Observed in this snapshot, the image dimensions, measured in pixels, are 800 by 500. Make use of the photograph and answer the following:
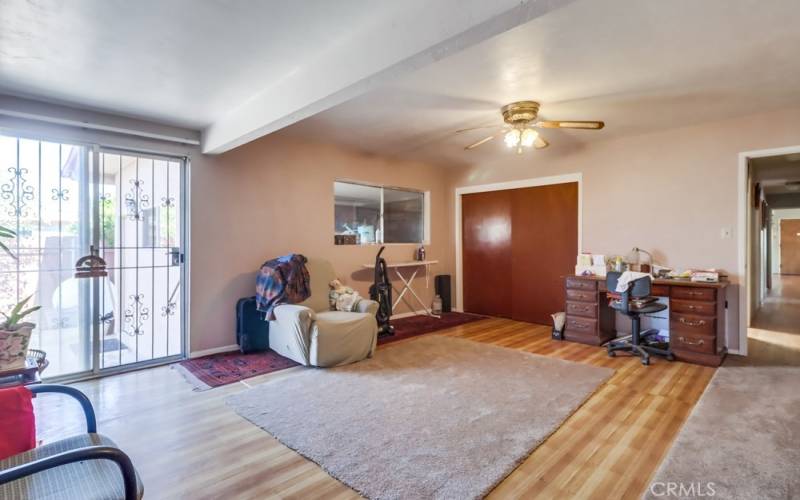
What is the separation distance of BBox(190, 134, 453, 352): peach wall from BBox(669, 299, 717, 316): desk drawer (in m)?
3.47

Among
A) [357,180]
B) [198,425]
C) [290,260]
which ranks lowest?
[198,425]

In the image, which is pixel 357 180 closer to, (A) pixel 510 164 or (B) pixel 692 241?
(A) pixel 510 164

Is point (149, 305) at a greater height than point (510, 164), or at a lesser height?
lesser

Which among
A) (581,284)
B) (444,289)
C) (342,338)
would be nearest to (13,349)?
(342,338)

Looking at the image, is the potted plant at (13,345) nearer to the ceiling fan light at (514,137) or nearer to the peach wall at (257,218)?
the peach wall at (257,218)

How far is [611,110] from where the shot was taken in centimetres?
355

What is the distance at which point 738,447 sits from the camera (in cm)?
215

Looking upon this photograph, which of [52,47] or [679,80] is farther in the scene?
[679,80]

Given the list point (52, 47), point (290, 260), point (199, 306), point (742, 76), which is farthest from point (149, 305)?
point (742, 76)

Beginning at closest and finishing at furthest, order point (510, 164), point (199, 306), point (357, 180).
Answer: point (199, 306) < point (357, 180) < point (510, 164)

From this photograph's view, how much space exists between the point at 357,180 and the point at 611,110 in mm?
3002

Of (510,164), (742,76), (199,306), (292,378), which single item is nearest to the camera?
(742,76)

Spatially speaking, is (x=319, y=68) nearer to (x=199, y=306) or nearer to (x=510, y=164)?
(x=199, y=306)

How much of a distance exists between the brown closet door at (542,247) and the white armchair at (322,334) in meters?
2.51
